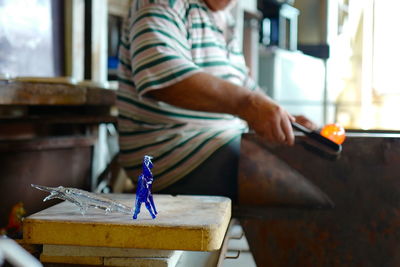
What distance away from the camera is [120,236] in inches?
29.1

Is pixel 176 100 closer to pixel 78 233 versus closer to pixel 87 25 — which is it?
pixel 78 233

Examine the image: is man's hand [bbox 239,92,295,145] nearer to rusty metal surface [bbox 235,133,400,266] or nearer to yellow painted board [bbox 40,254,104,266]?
rusty metal surface [bbox 235,133,400,266]

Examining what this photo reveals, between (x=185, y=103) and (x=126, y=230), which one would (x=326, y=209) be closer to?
(x=185, y=103)

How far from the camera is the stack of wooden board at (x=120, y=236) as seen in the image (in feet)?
2.40

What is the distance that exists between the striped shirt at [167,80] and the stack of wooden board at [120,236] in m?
0.60

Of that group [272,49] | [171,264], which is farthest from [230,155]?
[272,49]

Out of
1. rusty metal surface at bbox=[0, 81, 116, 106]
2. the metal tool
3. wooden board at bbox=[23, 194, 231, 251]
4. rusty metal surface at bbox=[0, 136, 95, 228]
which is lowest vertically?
rusty metal surface at bbox=[0, 136, 95, 228]

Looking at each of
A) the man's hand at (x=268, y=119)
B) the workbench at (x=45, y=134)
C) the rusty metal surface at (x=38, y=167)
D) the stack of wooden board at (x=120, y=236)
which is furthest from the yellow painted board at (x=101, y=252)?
the rusty metal surface at (x=38, y=167)

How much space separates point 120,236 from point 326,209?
0.69m

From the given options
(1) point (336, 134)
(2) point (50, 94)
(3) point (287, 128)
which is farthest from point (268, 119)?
(2) point (50, 94)

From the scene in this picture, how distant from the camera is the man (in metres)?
1.30

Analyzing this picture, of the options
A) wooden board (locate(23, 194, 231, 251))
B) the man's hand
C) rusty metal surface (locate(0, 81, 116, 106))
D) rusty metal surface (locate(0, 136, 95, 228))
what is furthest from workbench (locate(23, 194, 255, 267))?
rusty metal surface (locate(0, 136, 95, 228))

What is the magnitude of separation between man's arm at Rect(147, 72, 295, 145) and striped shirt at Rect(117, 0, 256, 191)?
0.03m

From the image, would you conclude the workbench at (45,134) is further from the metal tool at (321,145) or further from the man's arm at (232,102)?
the metal tool at (321,145)
